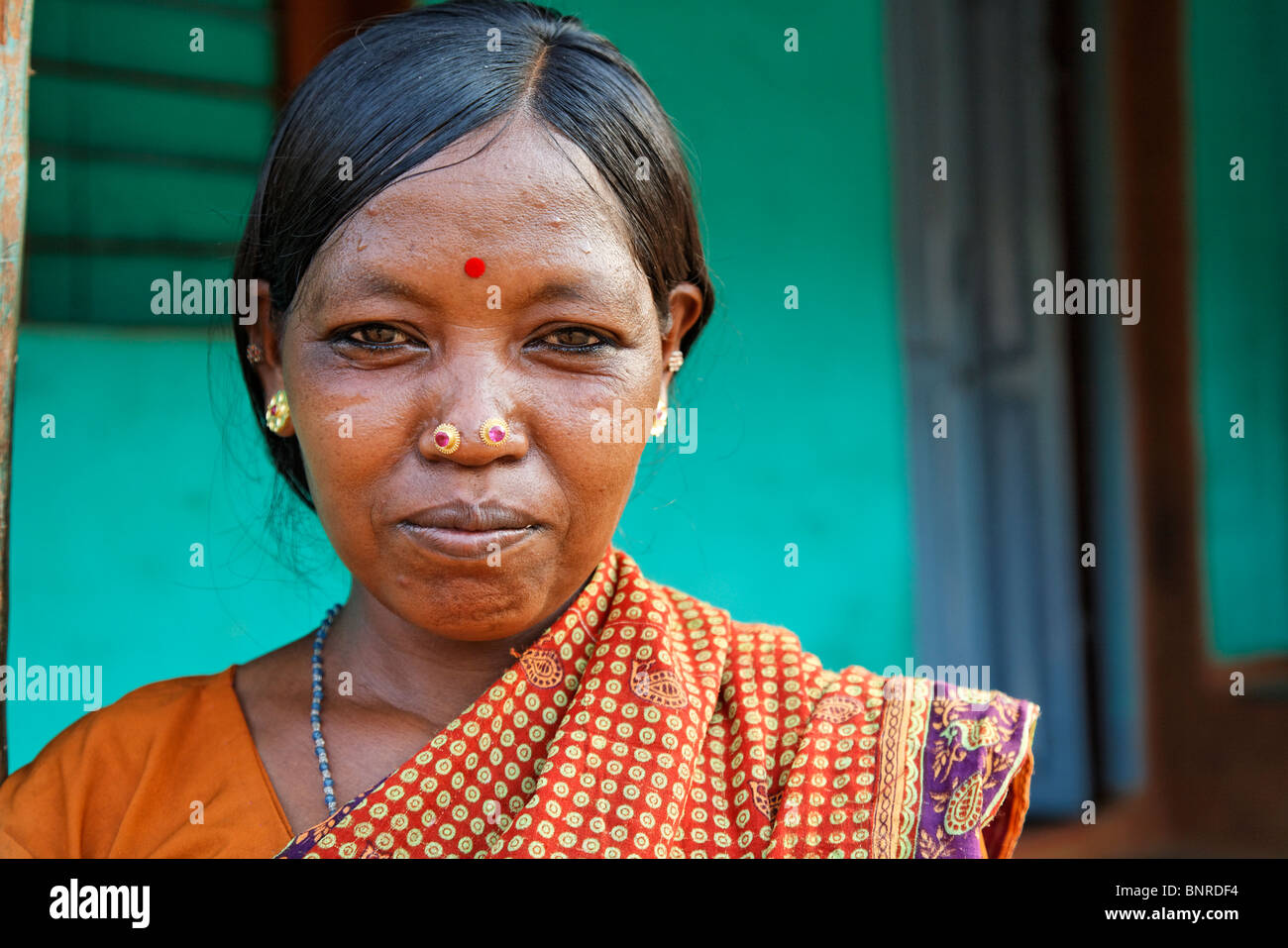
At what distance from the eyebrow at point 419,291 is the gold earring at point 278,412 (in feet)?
0.91

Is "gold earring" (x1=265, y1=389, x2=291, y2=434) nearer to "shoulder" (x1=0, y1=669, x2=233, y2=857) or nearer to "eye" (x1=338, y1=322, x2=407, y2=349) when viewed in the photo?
"eye" (x1=338, y1=322, x2=407, y2=349)

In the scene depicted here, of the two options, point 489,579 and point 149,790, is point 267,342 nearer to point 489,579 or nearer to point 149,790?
point 489,579

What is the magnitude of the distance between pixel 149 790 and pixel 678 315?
1.20 m

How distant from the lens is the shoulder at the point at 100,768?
193cm

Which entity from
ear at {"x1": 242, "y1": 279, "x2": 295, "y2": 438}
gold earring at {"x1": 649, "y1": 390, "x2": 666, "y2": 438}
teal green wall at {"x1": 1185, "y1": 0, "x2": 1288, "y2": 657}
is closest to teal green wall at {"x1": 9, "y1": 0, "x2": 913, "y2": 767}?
gold earring at {"x1": 649, "y1": 390, "x2": 666, "y2": 438}

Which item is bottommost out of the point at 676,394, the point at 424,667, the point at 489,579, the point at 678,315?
the point at 424,667

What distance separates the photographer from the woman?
5.92 feet

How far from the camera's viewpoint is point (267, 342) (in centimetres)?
209


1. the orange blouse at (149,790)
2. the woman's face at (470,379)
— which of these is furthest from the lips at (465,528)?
the orange blouse at (149,790)

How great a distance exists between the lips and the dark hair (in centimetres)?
48

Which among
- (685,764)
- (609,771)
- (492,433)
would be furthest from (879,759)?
(492,433)

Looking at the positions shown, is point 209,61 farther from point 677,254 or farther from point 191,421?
point 677,254

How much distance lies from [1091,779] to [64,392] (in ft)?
13.2

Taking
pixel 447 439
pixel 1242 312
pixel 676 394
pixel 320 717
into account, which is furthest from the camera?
pixel 1242 312
